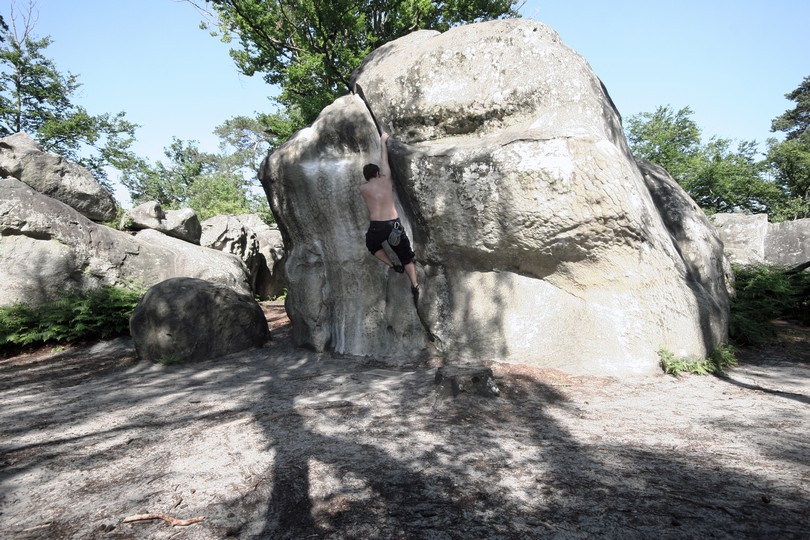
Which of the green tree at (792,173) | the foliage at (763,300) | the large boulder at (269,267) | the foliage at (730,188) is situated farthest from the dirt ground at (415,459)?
the green tree at (792,173)

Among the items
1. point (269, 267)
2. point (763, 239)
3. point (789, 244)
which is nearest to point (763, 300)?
point (763, 239)

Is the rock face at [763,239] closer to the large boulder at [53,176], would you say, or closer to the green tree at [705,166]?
the green tree at [705,166]

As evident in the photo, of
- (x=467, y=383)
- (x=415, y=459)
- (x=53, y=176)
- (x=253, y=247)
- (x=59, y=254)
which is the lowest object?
(x=415, y=459)

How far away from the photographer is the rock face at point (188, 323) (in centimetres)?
789

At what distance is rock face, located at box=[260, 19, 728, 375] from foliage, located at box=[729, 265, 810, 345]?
99 centimetres

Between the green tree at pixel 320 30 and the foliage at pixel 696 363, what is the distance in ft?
50.8

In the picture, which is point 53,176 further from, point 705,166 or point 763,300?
point 705,166

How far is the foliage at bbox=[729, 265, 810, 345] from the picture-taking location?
26.4 feet

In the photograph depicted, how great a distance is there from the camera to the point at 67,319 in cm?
1002

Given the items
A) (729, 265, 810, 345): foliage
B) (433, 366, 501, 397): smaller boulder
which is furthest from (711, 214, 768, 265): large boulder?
(433, 366, 501, 397): smaller boulder

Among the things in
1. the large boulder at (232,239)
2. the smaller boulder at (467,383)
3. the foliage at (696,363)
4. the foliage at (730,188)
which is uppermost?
the foliage at (730,188)

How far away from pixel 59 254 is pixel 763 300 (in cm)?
1477

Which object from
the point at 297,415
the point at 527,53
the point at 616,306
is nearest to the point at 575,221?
the point at 616,306

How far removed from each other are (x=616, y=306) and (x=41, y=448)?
640 centimetres
